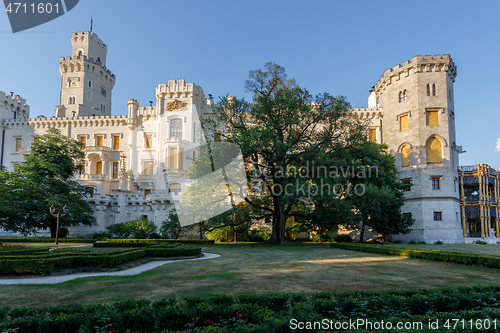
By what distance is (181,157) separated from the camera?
129ft

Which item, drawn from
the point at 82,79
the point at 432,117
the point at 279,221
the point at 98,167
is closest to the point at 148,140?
the point at 98,167

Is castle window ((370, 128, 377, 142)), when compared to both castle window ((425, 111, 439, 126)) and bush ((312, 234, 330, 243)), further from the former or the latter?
bush ((312, 234, 330, 243))

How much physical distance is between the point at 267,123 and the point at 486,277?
16292 mm

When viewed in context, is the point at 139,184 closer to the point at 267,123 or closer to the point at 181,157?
the point at 181,157

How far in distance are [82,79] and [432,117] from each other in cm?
4865

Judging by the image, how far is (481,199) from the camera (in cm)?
3550

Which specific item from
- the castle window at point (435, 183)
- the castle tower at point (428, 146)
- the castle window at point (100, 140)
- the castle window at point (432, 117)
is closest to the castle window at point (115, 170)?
the castle window at point (100, 140)

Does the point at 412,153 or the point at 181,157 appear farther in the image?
the point at 181,157

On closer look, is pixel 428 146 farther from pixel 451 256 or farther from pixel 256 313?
pixel 256 313

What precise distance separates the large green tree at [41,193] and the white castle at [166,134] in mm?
4838

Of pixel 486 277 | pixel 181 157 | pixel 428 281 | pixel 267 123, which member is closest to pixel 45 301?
pixel 428 281

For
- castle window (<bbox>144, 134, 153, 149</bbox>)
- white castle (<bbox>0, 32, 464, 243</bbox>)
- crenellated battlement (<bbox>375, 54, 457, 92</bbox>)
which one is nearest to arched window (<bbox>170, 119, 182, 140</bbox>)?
white castle (<bbox>0, 32, 464, 243</bbox>)

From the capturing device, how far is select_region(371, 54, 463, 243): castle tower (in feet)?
106

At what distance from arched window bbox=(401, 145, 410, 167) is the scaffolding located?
7.84 meters
